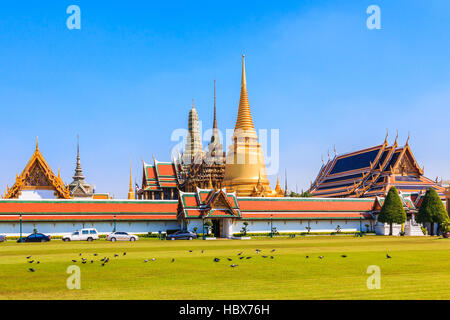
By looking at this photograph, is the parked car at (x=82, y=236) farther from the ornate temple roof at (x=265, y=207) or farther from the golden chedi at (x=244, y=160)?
the golden chedi at (x=244, y=160)

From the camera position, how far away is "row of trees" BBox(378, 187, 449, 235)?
63728 mm

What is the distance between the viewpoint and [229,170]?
302 ft

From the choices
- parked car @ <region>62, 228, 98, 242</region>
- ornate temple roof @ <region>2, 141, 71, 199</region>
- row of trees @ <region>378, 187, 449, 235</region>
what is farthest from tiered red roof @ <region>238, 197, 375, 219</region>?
ornate temple roof @ <region>2, 141, 71, 199</region>

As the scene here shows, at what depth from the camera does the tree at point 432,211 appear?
6362 cm

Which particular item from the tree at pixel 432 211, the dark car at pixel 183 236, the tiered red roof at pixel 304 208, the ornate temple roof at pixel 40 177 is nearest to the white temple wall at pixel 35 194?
the ornate temple roof at pixel 40 177

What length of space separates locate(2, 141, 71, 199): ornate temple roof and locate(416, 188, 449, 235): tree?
44.5 meters

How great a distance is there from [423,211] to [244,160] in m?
Answer: 33.5

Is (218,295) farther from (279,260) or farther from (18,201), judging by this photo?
(18,201)

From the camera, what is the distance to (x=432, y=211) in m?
63.8

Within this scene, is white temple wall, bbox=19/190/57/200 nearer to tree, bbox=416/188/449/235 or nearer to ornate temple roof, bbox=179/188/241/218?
ornate temple roof, bbox=179/188/241/218

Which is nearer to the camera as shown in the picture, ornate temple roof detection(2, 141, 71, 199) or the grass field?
the grass field

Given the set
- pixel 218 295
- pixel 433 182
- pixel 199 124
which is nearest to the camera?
pixel 218 295
